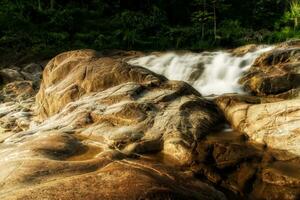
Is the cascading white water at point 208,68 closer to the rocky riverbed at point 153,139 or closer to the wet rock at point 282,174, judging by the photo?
the rocky riverbed at point 153,139

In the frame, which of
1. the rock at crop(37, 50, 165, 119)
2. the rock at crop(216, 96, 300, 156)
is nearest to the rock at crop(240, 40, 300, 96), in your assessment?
the rock at crop(216, 96, 300, 156)

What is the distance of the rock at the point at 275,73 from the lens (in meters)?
10.3

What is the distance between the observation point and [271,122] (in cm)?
791

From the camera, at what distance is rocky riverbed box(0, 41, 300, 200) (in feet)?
16.0

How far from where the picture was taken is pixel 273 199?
5895 millimetres

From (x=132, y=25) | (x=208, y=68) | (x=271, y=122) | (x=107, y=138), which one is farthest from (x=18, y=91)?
(x=132, y=25)

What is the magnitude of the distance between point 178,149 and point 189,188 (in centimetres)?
193

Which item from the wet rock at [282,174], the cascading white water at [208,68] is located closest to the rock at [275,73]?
the cascading white water at [208,68]

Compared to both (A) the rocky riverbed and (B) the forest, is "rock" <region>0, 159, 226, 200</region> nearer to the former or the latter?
(A) the rocky riverbed

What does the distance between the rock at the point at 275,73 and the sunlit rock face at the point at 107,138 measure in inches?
84.0

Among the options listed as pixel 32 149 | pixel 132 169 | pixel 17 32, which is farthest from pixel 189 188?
pixel 17 32

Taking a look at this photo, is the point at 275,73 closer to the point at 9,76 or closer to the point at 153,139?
the point at 153,139

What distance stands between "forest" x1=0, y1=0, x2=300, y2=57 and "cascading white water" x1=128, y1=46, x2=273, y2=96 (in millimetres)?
11728

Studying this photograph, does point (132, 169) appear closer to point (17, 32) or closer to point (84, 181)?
point (84, 181)
